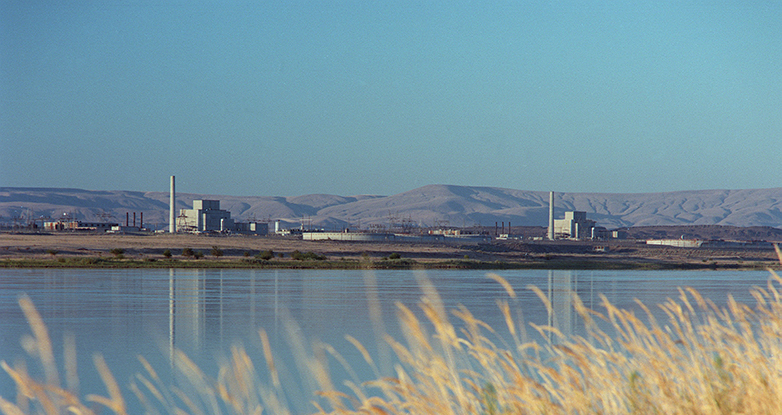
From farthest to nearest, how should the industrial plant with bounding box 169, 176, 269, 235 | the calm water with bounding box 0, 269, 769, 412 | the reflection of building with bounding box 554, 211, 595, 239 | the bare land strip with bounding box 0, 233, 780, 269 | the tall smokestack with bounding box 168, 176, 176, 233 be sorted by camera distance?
the reflection of building with bounding box 554, 211, 595, 239
the industrial plant with bounding box 169, 176, 269, 235
the tall smokestack with bounding box 168, 176, 176, 233
the bare land strip with bounding box 0, 233, 780, 269
the calm water with bounding box 0, 269, 769, 412

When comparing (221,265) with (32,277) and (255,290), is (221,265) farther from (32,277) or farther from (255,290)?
(255,290)

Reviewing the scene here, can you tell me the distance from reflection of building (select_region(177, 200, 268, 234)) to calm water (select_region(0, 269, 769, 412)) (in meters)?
122

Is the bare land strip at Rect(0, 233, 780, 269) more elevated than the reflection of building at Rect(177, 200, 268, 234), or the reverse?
the reflection of building at Rect(177, 200, 268, 234)

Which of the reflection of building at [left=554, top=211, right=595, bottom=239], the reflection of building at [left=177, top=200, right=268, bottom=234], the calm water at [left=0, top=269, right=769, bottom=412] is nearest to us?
the calm water at [left=0, top=269, right=769, bottom=412]

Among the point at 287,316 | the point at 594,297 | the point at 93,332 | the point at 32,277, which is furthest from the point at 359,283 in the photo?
the point at 93,332

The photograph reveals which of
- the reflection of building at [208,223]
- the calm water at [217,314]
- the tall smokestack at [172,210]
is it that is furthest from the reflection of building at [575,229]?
the calm water at [217,314]

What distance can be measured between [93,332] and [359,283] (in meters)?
27.3

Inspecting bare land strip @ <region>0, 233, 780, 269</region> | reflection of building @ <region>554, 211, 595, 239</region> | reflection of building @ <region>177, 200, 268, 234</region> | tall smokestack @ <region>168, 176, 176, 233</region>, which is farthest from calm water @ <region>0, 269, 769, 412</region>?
reflection of building @ <region>554, 211, 595, 239</region>

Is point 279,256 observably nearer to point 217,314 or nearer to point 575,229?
point 217,314

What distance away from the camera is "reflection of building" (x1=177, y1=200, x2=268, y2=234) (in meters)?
169

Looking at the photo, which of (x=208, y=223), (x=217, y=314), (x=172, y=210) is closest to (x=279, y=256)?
(x=217, y=314)

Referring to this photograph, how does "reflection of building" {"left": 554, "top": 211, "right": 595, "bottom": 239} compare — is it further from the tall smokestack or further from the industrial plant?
the tall smokestack

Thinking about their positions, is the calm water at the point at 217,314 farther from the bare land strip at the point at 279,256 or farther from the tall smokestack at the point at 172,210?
the tall smokestack at the point at 172,210

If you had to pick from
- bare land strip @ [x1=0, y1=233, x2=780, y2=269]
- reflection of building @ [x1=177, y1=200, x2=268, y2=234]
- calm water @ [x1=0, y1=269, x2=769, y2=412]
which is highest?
reflection of building @ [x1=177, y1=200, x2=268, y2=234]
